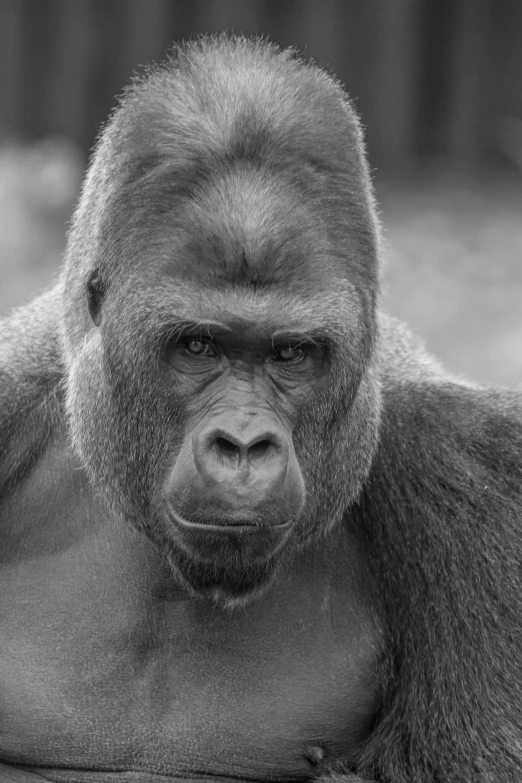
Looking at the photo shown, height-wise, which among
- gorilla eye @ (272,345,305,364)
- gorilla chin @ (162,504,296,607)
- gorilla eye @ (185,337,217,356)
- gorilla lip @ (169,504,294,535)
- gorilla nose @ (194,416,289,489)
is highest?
gorilla eye @ (272,345,305,364)

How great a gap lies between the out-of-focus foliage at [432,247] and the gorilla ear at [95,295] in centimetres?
661

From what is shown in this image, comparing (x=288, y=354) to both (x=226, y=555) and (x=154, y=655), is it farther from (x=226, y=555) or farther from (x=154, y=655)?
(x=154, y=655)

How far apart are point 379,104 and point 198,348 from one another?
10.7 m

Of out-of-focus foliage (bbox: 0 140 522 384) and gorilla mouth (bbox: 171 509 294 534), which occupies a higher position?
out-of-focus foliage (bbox: 0 140 522 384)

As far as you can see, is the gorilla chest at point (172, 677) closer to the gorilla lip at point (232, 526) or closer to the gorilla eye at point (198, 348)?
the gorilla lip at point (232, 526)

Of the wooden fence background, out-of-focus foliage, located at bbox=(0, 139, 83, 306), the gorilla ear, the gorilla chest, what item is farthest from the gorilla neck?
the wooden fence background

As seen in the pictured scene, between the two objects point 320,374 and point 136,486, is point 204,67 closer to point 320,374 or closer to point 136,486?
point 320,374

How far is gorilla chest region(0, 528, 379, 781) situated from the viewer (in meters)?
5.25

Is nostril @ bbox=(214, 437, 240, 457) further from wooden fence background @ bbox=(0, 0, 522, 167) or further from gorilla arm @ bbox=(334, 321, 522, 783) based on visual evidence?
wooden fence background @ bbox=(0, 0, 522, 167)

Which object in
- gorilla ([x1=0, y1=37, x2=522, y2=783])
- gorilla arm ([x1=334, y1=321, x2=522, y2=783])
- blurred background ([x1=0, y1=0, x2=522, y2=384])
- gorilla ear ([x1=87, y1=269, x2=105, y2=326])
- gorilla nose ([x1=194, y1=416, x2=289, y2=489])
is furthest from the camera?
blurred background ([x1=0, y1=0, x2=522, y2=384])

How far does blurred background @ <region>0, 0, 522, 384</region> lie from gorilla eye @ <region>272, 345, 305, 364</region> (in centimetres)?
818

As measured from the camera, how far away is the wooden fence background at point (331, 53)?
14.2m

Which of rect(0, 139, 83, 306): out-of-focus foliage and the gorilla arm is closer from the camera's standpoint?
the gorilla arm

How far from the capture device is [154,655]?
534 centimetres
